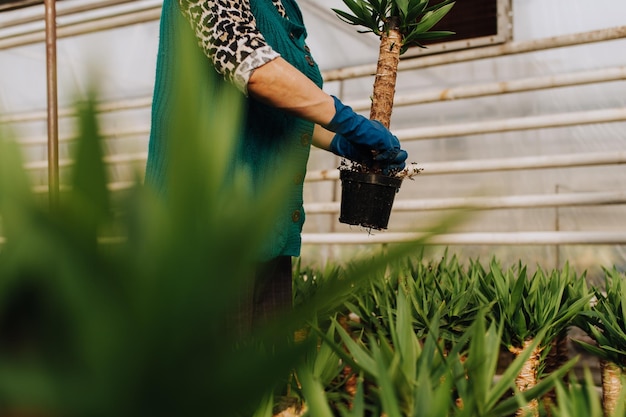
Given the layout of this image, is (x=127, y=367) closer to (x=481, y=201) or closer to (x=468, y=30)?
(x=481, y=201)

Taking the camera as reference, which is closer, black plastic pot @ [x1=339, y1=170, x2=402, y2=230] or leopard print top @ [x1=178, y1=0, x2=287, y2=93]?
leopard print top @ [x1=178, y1=0, x2=287, y2=93]

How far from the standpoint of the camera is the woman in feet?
2.94

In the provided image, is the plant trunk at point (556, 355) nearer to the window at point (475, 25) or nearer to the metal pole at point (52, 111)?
the metal pole at point (52, 111)

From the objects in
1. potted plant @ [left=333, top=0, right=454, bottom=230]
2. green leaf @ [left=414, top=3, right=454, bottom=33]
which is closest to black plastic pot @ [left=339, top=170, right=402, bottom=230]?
potted plant @ [left=333, top=0, right=454, bottom=230]

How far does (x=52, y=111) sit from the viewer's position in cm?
A: 52

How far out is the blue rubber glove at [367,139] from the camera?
1083 millimetres

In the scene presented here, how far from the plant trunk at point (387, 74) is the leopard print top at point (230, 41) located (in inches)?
19.9

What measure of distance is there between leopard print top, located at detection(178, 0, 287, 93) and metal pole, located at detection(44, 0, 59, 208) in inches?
8.3

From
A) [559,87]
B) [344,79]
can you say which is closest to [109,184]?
[559,87]

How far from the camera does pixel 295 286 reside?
1.86 m

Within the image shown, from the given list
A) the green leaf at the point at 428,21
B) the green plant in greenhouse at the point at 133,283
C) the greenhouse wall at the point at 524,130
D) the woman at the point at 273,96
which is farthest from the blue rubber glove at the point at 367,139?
the greenhouse wall at the point at 524,130

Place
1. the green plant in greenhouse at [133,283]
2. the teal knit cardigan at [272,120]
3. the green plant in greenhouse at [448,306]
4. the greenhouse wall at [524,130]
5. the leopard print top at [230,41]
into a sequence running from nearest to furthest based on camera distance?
the green plant in greenhouse at [133,283] → the leopard print top at [230,41] → the teal knit cardigan at [272,120] → the green plant in greenhouse at [448,306] → the greenhouse wall at [524,130]

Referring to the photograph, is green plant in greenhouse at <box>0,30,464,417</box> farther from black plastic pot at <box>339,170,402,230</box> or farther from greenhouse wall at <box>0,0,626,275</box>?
greenhouse wall at <box>0,0,626,275</box>

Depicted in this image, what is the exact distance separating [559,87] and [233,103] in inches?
110
